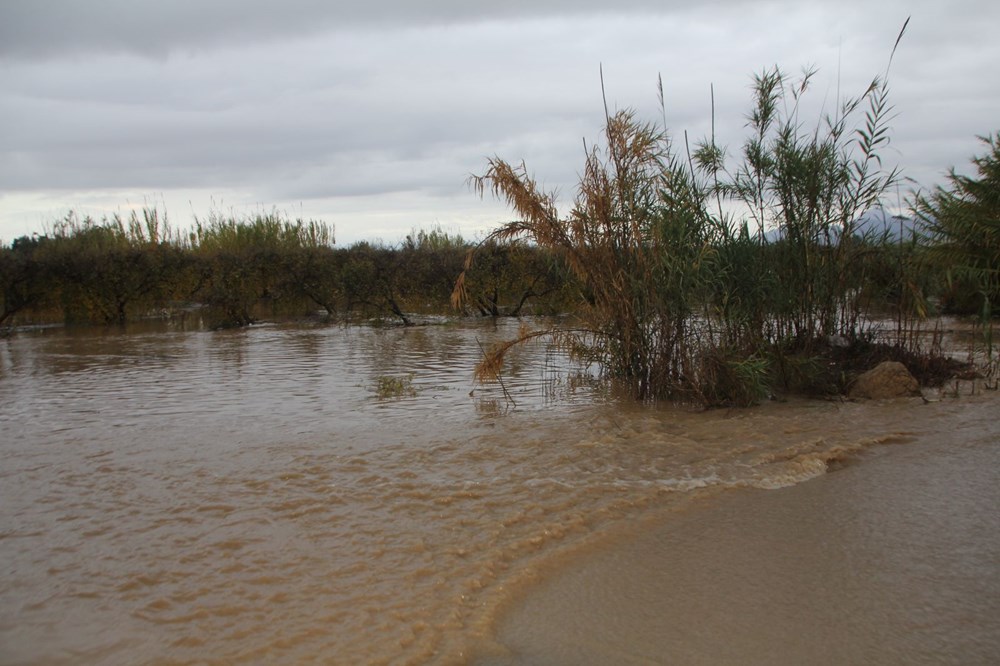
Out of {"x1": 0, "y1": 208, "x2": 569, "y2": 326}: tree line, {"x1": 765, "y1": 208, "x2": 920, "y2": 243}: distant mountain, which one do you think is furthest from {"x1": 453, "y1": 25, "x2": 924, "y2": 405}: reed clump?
{"x1": 0, "y1": 208, "x2": 569, "y2": 326}: tree line

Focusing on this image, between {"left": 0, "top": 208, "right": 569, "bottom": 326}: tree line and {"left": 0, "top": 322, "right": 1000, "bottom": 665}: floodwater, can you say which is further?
{"left": 0, "top": 208, "right": 569, "bottom": 326}: tree line

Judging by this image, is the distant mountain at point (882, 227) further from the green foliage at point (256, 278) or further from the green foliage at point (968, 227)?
the green foliage at point (256, 278)

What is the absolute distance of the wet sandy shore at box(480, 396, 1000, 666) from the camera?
10.8ft

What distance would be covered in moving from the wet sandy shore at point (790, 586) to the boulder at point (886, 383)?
2.99m

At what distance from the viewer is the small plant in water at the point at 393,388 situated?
350 inches

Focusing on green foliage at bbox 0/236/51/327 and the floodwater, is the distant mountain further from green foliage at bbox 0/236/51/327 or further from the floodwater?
green foliage at bbox 0/236/51/327

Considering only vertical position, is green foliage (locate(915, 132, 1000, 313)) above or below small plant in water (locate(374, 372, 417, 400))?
above

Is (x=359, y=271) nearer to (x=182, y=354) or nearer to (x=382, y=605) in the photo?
(x=182, y=354)

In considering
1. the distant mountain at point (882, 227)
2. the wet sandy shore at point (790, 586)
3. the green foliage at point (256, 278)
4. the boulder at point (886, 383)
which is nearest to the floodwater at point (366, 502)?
the wet sandy shore at point (790, 586)

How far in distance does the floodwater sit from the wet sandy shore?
37mm

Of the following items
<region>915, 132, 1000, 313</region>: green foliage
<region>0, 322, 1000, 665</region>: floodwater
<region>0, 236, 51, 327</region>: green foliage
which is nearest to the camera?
<region>0, 322, 1000, 665</region>: floodwater

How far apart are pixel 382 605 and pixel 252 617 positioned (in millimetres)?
617

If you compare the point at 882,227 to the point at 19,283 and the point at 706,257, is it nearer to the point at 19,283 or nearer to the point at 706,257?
the point at 706,257

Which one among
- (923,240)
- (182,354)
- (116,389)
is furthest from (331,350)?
(923,240)
